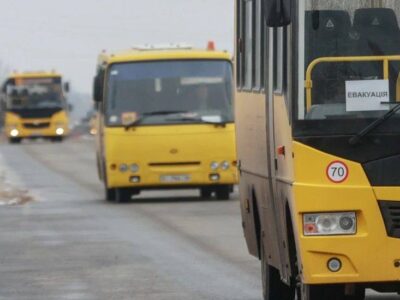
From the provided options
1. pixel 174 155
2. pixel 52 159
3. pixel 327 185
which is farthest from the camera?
pixel 52 159

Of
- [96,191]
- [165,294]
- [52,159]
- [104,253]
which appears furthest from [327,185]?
[52,159]

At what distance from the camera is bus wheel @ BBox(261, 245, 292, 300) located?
13683 mm

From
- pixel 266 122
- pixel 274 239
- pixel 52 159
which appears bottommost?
pixel 52 159

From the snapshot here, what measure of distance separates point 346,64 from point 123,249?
31.5ft

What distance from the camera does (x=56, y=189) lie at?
38750 millimetres

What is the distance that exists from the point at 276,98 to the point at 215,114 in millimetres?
19628

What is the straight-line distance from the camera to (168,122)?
104 feet

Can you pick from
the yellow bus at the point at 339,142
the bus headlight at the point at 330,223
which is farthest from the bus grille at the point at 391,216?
the bus headlight at the point at 330,223

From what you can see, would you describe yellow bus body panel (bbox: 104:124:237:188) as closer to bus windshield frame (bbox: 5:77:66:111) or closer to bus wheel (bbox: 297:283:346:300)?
bus wheel (bbox: 297:283:346:300)

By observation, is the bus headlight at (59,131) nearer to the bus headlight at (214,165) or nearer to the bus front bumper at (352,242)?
the bus headlight at (214,165)

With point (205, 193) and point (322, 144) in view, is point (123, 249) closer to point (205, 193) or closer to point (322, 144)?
point (322, 144)

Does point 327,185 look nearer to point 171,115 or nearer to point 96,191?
point 171,115

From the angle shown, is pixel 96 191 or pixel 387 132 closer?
pixel 387 132

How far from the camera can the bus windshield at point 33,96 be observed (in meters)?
76.3
